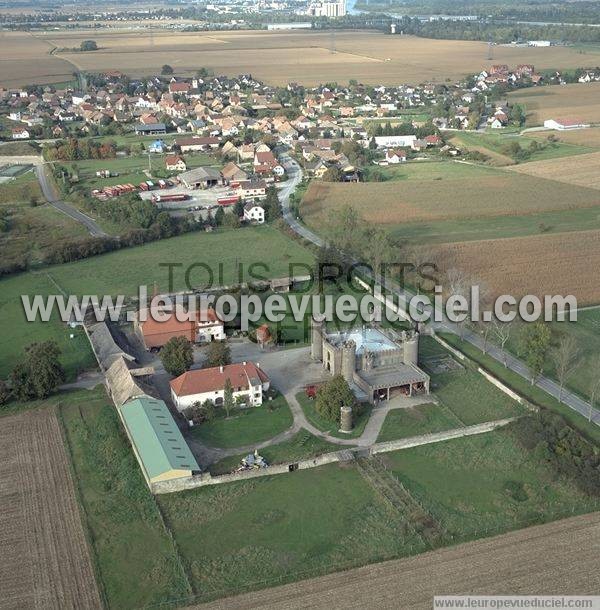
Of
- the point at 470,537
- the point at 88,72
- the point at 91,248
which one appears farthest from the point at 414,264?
A: the point at 88,72

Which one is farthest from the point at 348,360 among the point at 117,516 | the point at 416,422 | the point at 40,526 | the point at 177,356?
the point at 40,526

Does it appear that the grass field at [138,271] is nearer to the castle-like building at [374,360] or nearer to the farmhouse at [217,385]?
the farmhouse at [217,385]

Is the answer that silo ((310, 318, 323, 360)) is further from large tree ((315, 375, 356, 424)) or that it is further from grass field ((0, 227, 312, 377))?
grass field ((0, 227, 312, 377))

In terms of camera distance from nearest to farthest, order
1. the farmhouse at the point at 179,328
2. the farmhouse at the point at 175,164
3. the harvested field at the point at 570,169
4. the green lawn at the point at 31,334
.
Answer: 1. the green lawn at the point at 31,334
2. the farmhouse at the point at 179,328
3. the harvested field at the point at 570,169
4. the farmhouse at the point at 175,164

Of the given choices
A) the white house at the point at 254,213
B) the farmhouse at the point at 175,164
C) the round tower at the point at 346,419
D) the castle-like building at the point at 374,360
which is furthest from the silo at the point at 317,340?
the farmhouse at the point at 175,164

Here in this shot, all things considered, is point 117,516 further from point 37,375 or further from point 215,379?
point 37,375
